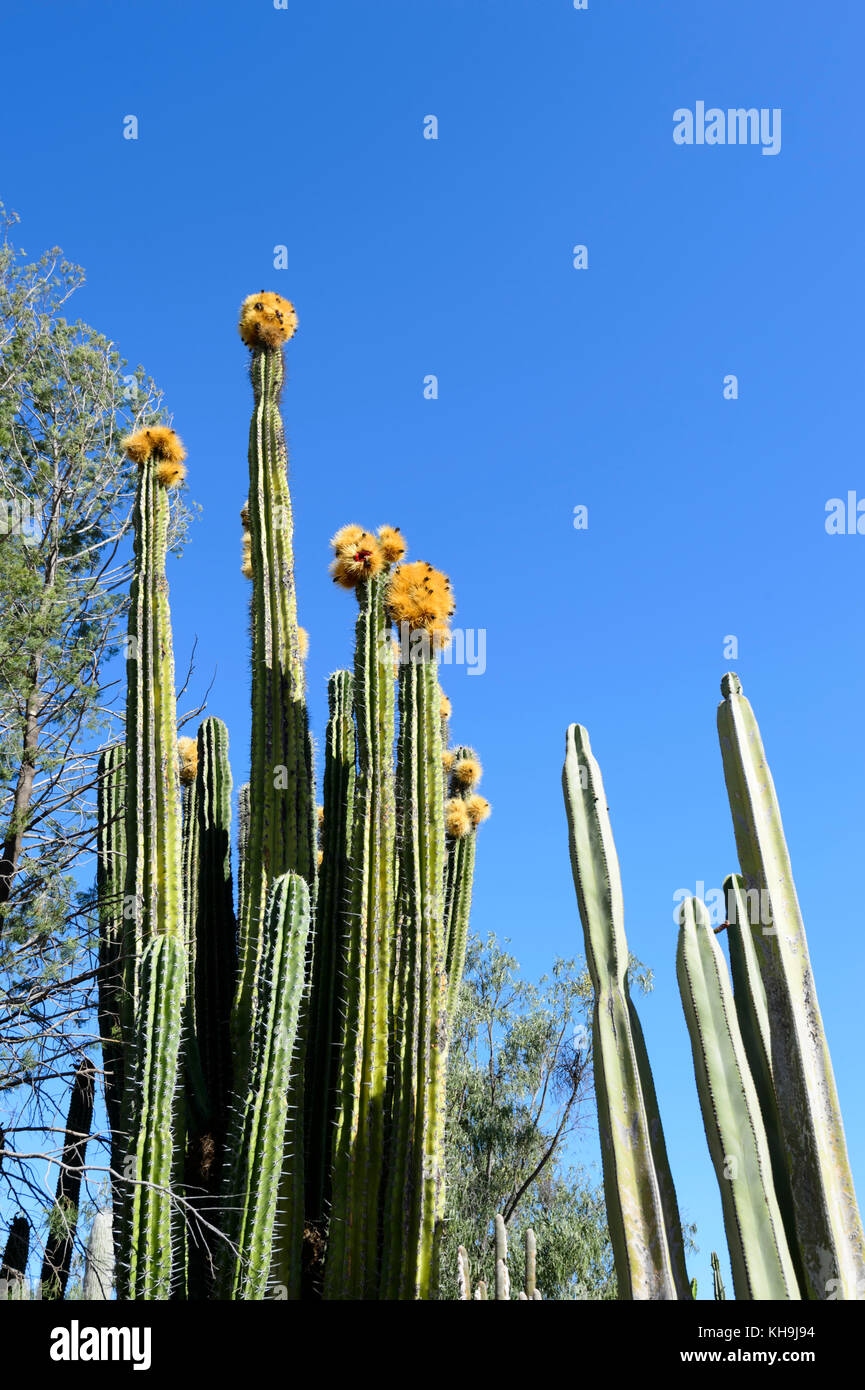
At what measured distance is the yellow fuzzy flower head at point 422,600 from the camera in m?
7.05

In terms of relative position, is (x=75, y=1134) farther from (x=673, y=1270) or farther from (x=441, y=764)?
(x=673, y=1270)

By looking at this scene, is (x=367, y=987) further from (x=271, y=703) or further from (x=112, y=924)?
(x=112, y=924)

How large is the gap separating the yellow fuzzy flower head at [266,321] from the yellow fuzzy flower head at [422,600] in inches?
77.1

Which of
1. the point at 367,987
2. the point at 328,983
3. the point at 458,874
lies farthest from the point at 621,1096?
the point at 458,874

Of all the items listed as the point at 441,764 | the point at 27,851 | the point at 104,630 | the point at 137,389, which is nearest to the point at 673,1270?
the point at 441,764

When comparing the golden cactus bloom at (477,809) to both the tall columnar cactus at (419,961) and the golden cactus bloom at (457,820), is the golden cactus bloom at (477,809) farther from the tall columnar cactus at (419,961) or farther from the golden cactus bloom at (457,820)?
the tall columnar cactus at (419,961)

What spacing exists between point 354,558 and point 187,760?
248 cm

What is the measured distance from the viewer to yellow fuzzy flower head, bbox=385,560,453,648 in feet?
23.1

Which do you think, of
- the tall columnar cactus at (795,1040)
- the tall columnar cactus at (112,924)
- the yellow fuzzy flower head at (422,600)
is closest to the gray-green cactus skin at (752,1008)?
the tall columnar cactus at (795,1040)

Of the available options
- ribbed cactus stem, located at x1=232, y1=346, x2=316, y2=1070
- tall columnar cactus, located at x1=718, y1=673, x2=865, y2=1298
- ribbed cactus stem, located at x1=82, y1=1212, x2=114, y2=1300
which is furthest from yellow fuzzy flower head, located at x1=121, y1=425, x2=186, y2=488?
ribbed cactus stem, located at x1=82, y1=1212, x2=114, y2=1300

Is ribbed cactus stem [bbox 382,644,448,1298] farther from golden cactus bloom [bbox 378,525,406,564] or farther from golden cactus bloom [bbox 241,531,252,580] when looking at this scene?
golden cactus bloom [bbox 241,531,252,580]

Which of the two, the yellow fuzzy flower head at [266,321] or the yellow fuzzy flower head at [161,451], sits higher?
the yellow fuzzy flower head at [266,321]

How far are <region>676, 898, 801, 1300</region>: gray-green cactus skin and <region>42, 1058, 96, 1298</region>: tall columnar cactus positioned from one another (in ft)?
15.0
